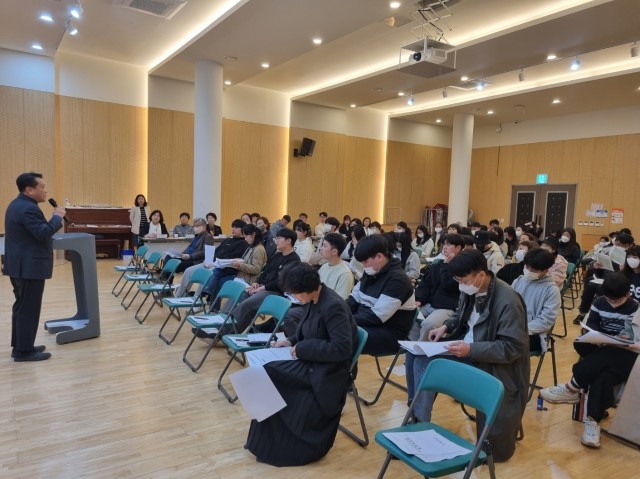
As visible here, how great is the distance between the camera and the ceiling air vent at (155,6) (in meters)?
6.88

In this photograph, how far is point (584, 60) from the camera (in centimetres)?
937

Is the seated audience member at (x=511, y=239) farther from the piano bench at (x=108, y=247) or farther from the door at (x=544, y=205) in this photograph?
the piano bench at (x=108, y=247)

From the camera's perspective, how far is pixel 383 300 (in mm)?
3311

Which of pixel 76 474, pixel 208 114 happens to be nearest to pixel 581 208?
pixel 208 114

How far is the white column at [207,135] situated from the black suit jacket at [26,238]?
582cm

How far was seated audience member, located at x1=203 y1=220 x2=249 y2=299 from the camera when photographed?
5492 millimetres

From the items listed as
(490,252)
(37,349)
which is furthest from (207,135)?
(490,252)

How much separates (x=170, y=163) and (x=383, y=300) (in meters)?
9.36

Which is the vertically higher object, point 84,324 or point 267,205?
point 267,205

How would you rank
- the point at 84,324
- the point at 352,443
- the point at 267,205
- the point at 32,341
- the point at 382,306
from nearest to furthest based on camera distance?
the point at 352,443 → the point at 382,306 → the point at 32,341 → the point at 84,324 → the point at 267,205

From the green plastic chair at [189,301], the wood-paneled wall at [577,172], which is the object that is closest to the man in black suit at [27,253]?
the green plastic chair at [189,301]

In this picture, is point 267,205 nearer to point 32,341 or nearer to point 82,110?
point 82,110

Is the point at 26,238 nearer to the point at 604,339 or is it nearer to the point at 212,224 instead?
the point at 604,339

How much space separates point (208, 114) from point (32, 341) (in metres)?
6.48
